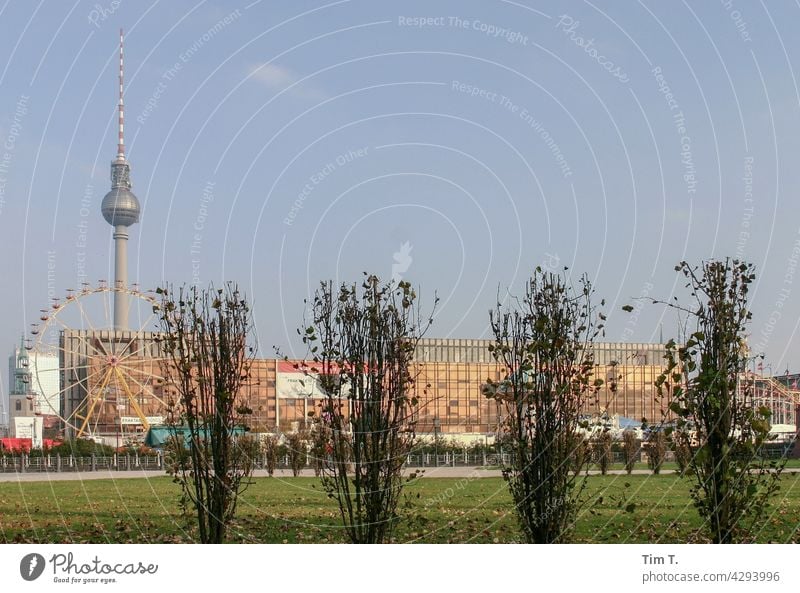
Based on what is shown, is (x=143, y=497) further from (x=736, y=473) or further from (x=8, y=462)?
(x=8, y=462)

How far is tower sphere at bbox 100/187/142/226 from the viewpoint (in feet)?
581

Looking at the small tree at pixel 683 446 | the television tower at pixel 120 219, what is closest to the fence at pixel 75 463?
the small tree at pixel 683 446

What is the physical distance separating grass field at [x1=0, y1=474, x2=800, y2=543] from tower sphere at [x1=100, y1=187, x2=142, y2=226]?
152960 millimetres

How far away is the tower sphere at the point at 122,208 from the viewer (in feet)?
581

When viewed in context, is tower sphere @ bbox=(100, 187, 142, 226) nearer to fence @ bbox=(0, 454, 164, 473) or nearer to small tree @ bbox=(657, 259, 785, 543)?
fence @ bbox=(0, 454, 164, 473)

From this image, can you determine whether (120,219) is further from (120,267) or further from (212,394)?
(212,394)

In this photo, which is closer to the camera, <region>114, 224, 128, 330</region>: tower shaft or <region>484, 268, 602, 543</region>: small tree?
<region>484, 268, 602, 543</region>: small tree

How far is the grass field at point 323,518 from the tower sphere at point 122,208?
153 m

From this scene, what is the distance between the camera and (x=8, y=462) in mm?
58875

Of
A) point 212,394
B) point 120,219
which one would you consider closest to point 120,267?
point 120,219

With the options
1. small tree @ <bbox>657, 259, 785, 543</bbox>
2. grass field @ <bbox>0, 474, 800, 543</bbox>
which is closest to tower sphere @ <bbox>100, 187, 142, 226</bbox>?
grass field @ <bbox>0, 474, 800, 543</bbox>

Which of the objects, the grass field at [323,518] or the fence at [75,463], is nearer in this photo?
the grass field at [323,518]

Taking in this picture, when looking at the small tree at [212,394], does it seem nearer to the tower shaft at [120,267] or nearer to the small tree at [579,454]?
the small tree at [579,454]
